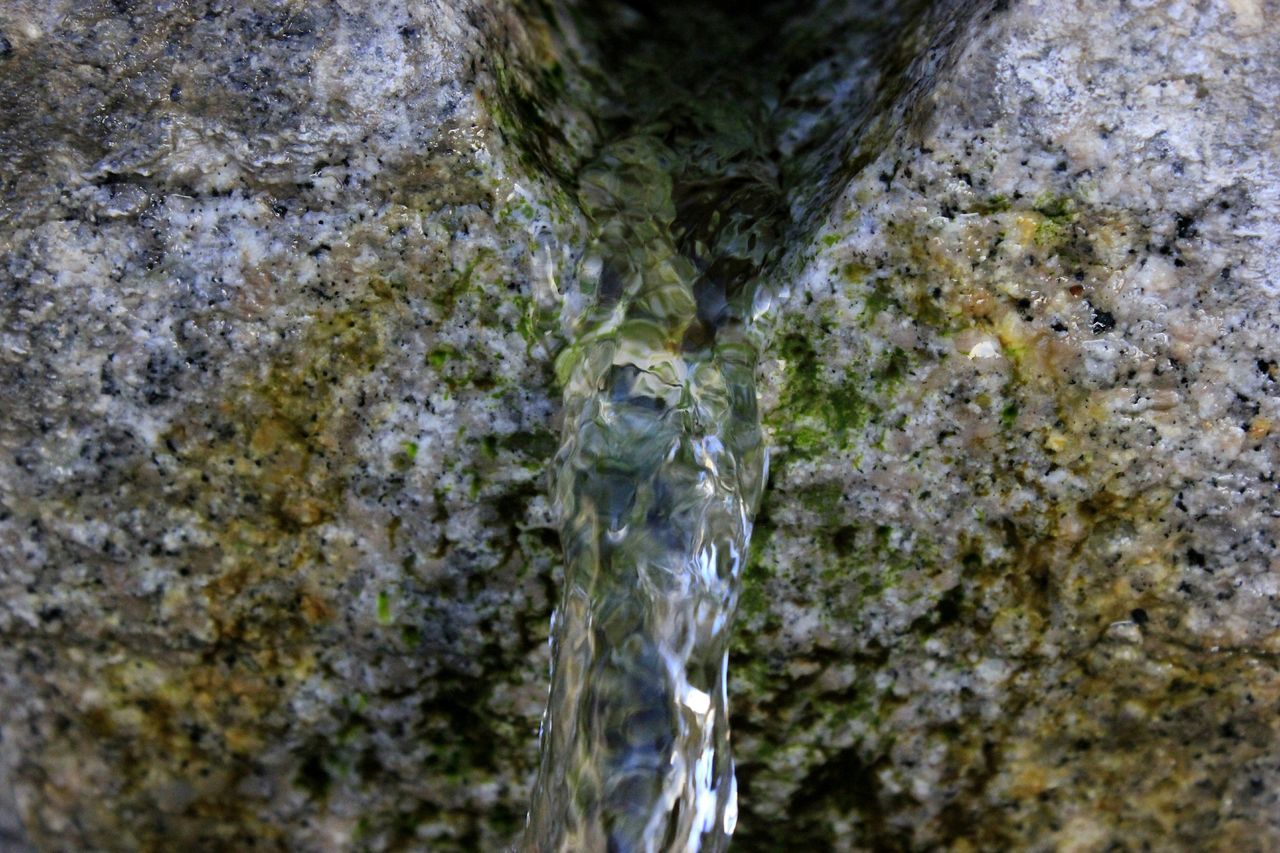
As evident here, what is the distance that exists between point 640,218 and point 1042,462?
61 centimetres

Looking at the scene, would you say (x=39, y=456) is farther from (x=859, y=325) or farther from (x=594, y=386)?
(x=859, y=325)

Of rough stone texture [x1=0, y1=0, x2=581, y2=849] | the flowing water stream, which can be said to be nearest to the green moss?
the flowing water stream

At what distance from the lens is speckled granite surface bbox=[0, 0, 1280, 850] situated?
1.37 metres

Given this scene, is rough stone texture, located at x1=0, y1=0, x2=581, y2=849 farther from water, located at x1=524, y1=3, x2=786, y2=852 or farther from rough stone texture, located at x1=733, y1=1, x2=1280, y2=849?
rough stone texture, located at x1=733, y1=1, x2=1280, y2=849

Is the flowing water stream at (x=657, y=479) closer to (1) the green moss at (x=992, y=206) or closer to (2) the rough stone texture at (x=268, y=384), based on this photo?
(2) the rough stone texture at (x=268, y=384)

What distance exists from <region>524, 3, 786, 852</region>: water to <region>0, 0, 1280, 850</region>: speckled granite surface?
6 centimetres

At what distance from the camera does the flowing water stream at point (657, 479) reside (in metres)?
1.46

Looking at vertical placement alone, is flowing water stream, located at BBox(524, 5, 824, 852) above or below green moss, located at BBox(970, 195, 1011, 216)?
below

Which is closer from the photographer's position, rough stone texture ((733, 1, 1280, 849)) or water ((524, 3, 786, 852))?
rough stone texture ((733, 1, 1280, 849))

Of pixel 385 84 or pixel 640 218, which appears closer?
pixel 385 84

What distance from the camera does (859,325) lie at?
1.44 meters

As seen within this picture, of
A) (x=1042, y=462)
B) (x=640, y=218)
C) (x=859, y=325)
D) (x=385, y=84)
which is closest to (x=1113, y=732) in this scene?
(x=1042, y=462)

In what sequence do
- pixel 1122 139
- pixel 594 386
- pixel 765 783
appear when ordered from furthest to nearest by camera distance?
pixel 765 783
pixel 594 386
pixel 1122 139

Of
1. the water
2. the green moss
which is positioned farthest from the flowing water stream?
the green moss
